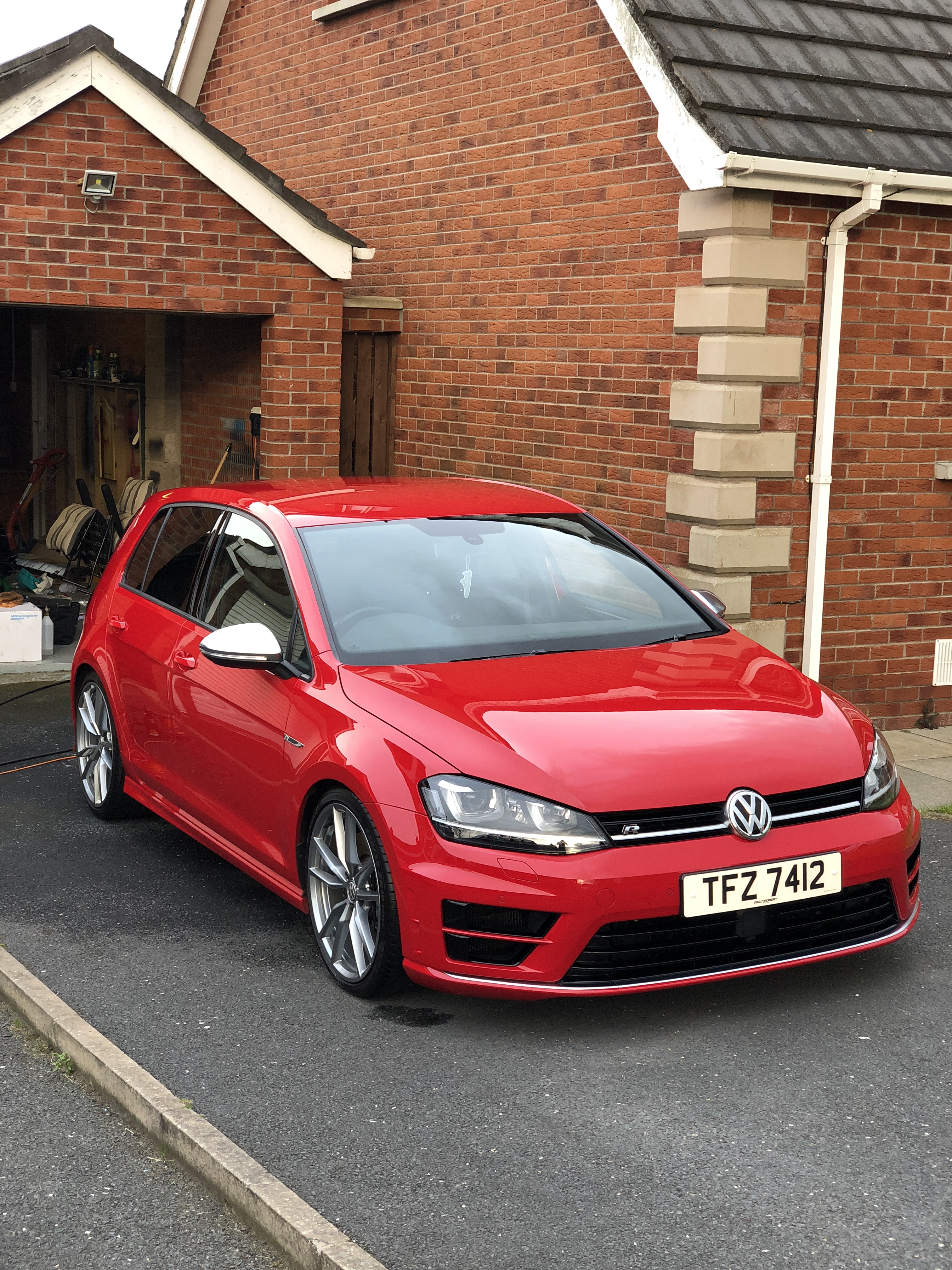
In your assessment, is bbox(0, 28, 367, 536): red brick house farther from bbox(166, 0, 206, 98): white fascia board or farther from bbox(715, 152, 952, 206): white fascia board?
bbox(166, 0, 206, 98): white fascia board

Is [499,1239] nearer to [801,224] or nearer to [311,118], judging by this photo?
[801,224]

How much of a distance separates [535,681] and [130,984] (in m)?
1.70

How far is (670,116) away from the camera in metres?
8.74

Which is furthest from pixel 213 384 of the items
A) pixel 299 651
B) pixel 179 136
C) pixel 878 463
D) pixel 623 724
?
pixel 623 724

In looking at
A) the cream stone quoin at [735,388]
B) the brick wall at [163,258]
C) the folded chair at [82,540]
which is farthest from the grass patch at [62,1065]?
the folded chair at [82,540]

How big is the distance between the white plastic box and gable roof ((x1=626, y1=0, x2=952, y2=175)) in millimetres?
5524

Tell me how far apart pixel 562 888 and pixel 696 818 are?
1.52 ft

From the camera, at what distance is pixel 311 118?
1352 cm

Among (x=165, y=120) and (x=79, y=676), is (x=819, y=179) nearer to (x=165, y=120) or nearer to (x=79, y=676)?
(x=165, y=120)

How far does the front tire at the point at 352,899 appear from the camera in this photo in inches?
178

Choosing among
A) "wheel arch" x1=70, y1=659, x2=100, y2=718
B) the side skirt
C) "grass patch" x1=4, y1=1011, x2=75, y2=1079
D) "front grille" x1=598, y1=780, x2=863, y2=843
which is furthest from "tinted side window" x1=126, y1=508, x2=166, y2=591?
"front grille" x1=598, y1=780, x2=863, y2=843

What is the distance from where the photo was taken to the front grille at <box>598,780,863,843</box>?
429 cm

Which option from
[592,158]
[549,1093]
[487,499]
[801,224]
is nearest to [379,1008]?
[549,1093]

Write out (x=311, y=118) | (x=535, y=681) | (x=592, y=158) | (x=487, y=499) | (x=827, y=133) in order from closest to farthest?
1. (x=535, y=681)
2. (x=487, y=499)
3. (x=827, y=133)
4. (x=592, y=158)
5. (x=311, y=118)
